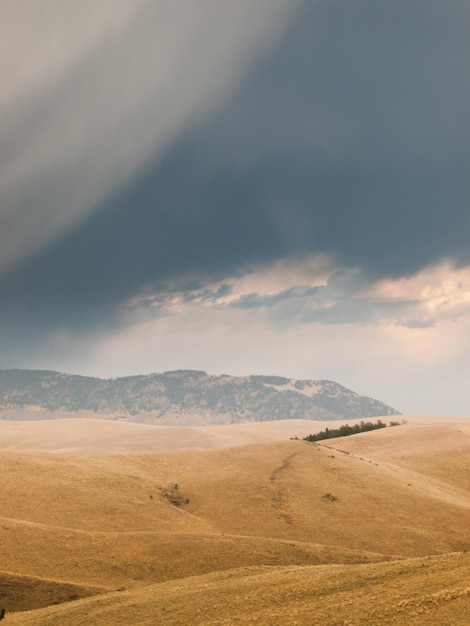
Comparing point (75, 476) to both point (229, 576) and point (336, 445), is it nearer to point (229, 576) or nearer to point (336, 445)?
point (229, 576)

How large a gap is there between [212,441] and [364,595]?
299 ft

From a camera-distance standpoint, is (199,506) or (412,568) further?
(199,506)

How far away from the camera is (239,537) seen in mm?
37469

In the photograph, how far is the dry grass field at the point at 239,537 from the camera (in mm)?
20797

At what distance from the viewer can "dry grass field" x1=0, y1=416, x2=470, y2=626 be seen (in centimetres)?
2080

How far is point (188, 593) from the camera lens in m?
24.1

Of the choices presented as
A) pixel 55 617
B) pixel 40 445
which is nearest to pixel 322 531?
pixel 55 617

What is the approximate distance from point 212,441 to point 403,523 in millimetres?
67023

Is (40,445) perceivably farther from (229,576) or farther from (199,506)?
(229,576)

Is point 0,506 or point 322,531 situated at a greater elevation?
point 0,506

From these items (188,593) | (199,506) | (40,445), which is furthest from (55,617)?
(40,445)

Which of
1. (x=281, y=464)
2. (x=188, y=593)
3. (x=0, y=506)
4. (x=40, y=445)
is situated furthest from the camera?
(x=40, y=445)

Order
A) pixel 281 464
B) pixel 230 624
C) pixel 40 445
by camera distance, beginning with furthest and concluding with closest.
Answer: pixel 40 445 → pixel 281 464 → pixel 230 624

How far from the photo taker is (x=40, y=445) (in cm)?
11925
